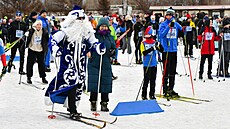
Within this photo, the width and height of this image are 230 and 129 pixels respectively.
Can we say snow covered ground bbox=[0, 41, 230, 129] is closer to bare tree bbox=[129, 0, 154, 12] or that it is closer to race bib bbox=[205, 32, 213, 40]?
race bib bbox=[205, 32, 213, 40]

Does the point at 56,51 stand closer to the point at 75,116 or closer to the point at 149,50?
the point at 75,116

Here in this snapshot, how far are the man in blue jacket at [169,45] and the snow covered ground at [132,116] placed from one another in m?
0.54

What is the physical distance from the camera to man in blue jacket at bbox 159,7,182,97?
10484 mm

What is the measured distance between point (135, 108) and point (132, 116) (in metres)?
0.31

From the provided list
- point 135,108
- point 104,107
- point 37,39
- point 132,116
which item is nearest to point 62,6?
point 37,39

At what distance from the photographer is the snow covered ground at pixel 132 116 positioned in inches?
316

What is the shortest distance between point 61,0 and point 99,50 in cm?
6090

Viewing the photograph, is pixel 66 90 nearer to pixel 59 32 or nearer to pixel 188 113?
pixel 59 32

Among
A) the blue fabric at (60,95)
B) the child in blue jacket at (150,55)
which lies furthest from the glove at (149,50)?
the blue fabric at (60,95)

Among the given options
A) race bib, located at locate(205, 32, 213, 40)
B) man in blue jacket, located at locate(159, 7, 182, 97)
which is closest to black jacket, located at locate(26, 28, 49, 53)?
man in blue jacket, located at locate(159, 7, 182, 97)

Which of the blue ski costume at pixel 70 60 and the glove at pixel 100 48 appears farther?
the glove at pixel 100 48

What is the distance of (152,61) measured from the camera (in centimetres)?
998

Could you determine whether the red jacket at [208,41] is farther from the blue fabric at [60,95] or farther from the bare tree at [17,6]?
the bare tree at [17,6]

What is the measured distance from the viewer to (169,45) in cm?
1055
